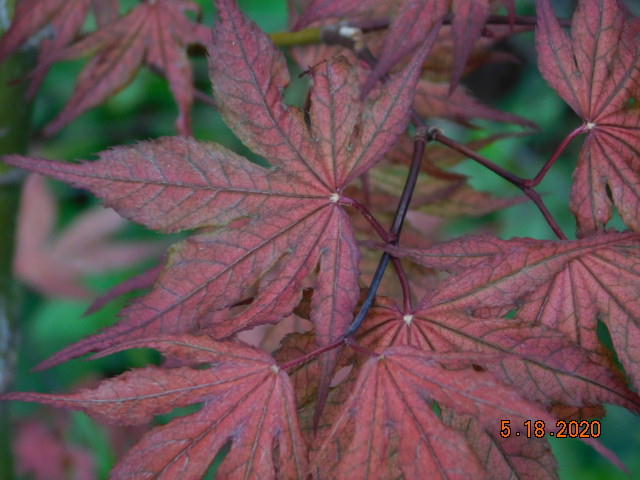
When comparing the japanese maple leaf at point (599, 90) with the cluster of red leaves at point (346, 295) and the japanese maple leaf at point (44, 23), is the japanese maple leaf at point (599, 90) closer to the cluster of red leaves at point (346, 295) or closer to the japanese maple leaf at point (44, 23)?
the cluster of red leaves at point (346, 295)

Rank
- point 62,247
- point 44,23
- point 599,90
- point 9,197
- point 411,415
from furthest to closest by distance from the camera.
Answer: point 62,247
point 9,197
point 44,23
point 599,90
point 411,415

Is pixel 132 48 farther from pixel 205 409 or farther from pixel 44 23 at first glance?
pixel 205 409

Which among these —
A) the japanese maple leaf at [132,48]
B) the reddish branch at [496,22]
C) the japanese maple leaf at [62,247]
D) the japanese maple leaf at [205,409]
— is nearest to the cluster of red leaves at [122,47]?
the japanese maple leaf at [132,48]

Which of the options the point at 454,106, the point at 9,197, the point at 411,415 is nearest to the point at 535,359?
the point at 411,415

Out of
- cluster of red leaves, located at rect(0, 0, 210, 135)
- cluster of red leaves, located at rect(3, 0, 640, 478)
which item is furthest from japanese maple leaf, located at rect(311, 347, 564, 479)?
cluster of red leaves, located at rect(0, 0, 210, 135)

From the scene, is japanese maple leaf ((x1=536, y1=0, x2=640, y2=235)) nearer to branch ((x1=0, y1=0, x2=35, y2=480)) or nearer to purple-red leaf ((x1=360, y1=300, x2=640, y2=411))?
purple-red leaf ((x1=360, y1=300, x2=640, y2=411))

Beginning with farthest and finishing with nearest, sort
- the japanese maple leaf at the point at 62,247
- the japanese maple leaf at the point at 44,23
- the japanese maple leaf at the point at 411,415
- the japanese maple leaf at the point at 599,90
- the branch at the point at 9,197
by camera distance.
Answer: the japanese maple leaf at the point at 62,247 < the branch at the point at 9,197 < the japanese maple leaf at the point at 44,23 < the japanese maple leaf at the point at 599,90 < the japanese maple leaf at the point at 411,415

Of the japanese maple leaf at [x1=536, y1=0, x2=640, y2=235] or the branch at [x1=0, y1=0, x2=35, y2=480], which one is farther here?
the branch at [x1=0, y1=0, x2=35, y2=480]
